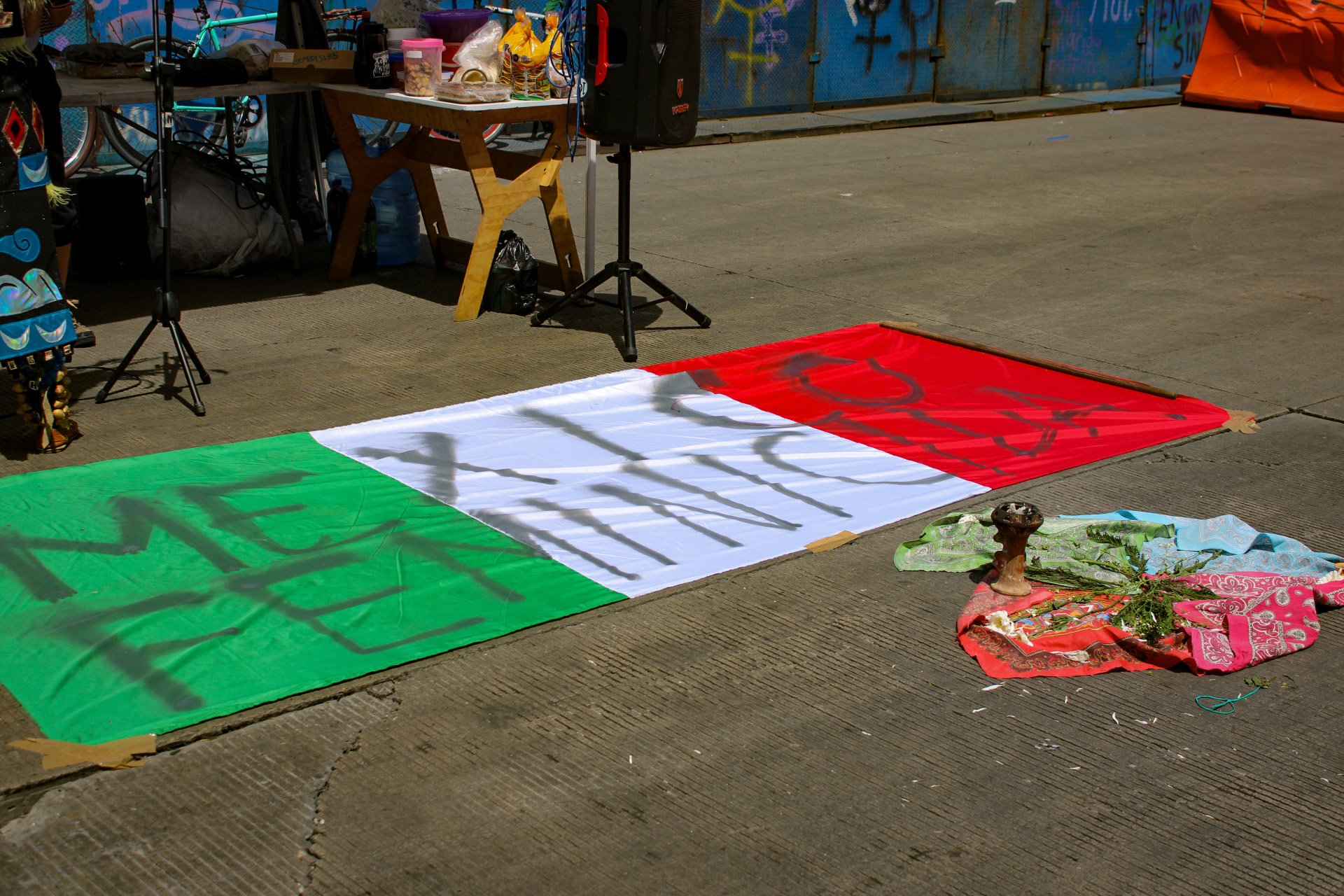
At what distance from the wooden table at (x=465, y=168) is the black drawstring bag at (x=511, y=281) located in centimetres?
7

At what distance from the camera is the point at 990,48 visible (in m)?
17.0

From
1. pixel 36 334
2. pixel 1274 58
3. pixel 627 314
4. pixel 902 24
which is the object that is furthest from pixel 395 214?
pixel 1274 58

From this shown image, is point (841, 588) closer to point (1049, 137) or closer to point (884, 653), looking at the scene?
point (884, 653)

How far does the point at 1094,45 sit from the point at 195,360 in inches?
645

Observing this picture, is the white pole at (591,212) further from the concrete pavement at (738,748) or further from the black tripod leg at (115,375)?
the black tripod leg at (115,375)

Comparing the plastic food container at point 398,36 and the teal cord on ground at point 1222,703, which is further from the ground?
the plastic food container at point 398,36

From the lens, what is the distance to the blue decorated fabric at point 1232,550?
151 inches

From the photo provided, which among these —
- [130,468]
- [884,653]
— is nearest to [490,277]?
[130,468]

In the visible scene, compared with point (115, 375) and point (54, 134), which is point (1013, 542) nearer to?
point (115, 375)

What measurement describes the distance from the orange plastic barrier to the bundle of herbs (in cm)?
1461

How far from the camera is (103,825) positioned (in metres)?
2.73

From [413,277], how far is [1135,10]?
1502 centimetres

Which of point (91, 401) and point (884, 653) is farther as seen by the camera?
point (91, 401)

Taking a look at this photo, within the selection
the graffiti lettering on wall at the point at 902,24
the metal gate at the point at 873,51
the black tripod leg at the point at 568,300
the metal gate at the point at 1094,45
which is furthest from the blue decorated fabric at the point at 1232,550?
the metal gate at the point at 1094,45
